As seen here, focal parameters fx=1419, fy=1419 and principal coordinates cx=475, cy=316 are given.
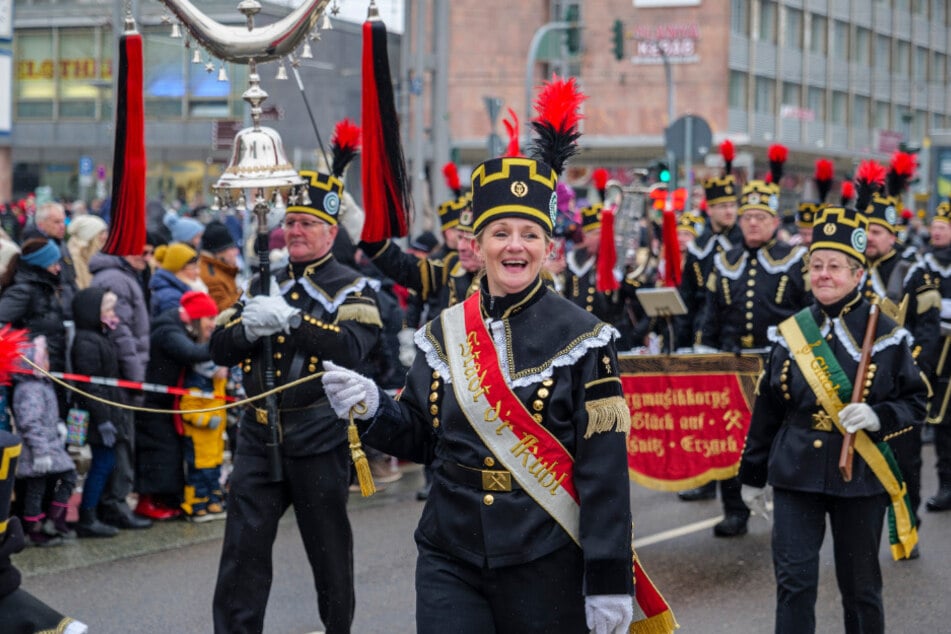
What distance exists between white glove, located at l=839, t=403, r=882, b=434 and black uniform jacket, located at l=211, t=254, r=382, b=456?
208 centimetres

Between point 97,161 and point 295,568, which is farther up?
point 97,161

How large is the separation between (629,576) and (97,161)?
51.5m

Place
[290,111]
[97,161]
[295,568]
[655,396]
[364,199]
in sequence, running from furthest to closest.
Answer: [97,161]
[290,111]
[655,396]
[295,568]
[364,199]

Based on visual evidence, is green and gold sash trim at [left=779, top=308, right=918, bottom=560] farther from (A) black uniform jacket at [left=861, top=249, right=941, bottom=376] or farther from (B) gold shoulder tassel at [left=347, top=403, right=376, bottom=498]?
(A) black uniform jacket at [left=861, top=249, right=941, bottom=376]

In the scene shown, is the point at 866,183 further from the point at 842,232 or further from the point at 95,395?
the point at 95,395

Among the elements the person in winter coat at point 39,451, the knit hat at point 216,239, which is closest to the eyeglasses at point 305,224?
the person in winter coat at point 39,451

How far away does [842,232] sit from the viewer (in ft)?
20.7

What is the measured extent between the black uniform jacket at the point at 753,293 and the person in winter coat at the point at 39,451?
15.2 feet

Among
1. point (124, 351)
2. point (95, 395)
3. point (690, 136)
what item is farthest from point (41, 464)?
point (690, 136)

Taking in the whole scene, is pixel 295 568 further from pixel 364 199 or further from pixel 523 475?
pixel 523 475

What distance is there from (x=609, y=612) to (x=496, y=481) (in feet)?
1.70

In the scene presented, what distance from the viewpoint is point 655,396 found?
965cm

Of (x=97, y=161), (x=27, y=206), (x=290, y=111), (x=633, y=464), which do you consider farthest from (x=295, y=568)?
(x=97, y=161)

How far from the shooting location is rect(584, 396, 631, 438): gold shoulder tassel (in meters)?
4.24
